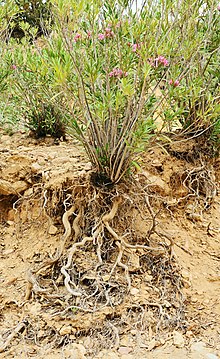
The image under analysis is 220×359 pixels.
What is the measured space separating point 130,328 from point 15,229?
1.29 m

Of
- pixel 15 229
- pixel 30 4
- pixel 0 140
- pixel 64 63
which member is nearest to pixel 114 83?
pixel 64 63

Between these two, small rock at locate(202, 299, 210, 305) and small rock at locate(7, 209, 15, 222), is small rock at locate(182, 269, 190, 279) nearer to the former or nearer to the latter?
small rock at locate(202, 299, 210, 305)

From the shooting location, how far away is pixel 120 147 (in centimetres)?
279

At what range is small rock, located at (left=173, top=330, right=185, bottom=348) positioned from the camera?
7.54ft

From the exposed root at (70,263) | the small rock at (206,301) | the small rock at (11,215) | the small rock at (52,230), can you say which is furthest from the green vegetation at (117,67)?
the small rock at (206,301)

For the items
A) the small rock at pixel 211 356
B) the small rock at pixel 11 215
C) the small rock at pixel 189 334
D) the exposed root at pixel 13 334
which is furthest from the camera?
the small rock at pixel 11 215

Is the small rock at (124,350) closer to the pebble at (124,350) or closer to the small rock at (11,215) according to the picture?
the pebble at (124,350)

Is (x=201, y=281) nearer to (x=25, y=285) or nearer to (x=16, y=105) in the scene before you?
(x=25, y=285)

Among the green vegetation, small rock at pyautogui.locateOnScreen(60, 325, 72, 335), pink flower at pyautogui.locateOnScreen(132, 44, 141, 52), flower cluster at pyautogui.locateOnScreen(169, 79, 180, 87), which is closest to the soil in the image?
small rock at pyautogui.locateOnScreen(60, 325, 72, 335)

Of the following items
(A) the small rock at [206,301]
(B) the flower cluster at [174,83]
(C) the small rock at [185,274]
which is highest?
(B) the flower cluster at [174,83]

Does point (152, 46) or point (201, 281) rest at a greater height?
point (152, 46)

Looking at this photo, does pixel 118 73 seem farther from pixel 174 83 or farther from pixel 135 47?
pixel 174 83

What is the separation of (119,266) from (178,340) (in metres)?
0.61

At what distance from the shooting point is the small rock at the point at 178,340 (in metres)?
2.30
